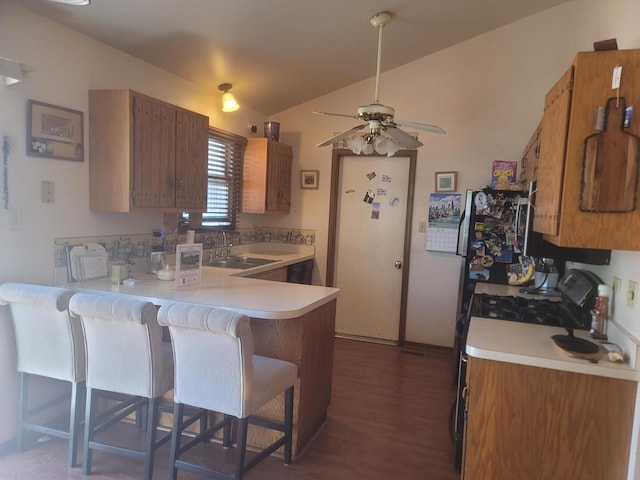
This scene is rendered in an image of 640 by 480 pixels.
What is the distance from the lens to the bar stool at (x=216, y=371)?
1847 millimetres

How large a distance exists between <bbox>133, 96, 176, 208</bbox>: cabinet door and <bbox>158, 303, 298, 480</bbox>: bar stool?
1158 mm

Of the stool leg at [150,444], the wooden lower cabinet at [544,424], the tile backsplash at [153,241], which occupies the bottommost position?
the stool leg at [150,444]

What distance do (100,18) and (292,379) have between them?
2353 mm

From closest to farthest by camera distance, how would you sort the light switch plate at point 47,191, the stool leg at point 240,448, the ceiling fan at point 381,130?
the stool leg at point 240,448 → the light switch plate at point 47,191 → the ceiling fan at point 381,130

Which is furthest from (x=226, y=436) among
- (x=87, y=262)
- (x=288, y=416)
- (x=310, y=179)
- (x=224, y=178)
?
(x=310, y=179)

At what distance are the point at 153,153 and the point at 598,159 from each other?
251 centimetres

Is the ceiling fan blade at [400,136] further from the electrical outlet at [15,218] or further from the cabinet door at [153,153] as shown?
the electrical outlet at [15,218]

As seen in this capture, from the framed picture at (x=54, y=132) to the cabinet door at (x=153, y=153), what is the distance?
349 millimetres

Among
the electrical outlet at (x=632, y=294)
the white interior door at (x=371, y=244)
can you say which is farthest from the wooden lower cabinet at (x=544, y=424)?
the white interior door at (x=371, y=244)

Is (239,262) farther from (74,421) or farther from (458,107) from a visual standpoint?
(458,107)

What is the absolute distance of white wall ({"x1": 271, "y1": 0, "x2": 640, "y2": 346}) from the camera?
3.89 meters

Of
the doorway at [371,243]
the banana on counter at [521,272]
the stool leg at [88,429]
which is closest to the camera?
the stool leg at [88,429]

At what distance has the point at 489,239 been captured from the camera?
361 cm

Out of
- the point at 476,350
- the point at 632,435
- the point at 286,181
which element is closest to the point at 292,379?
the point at 476,350
